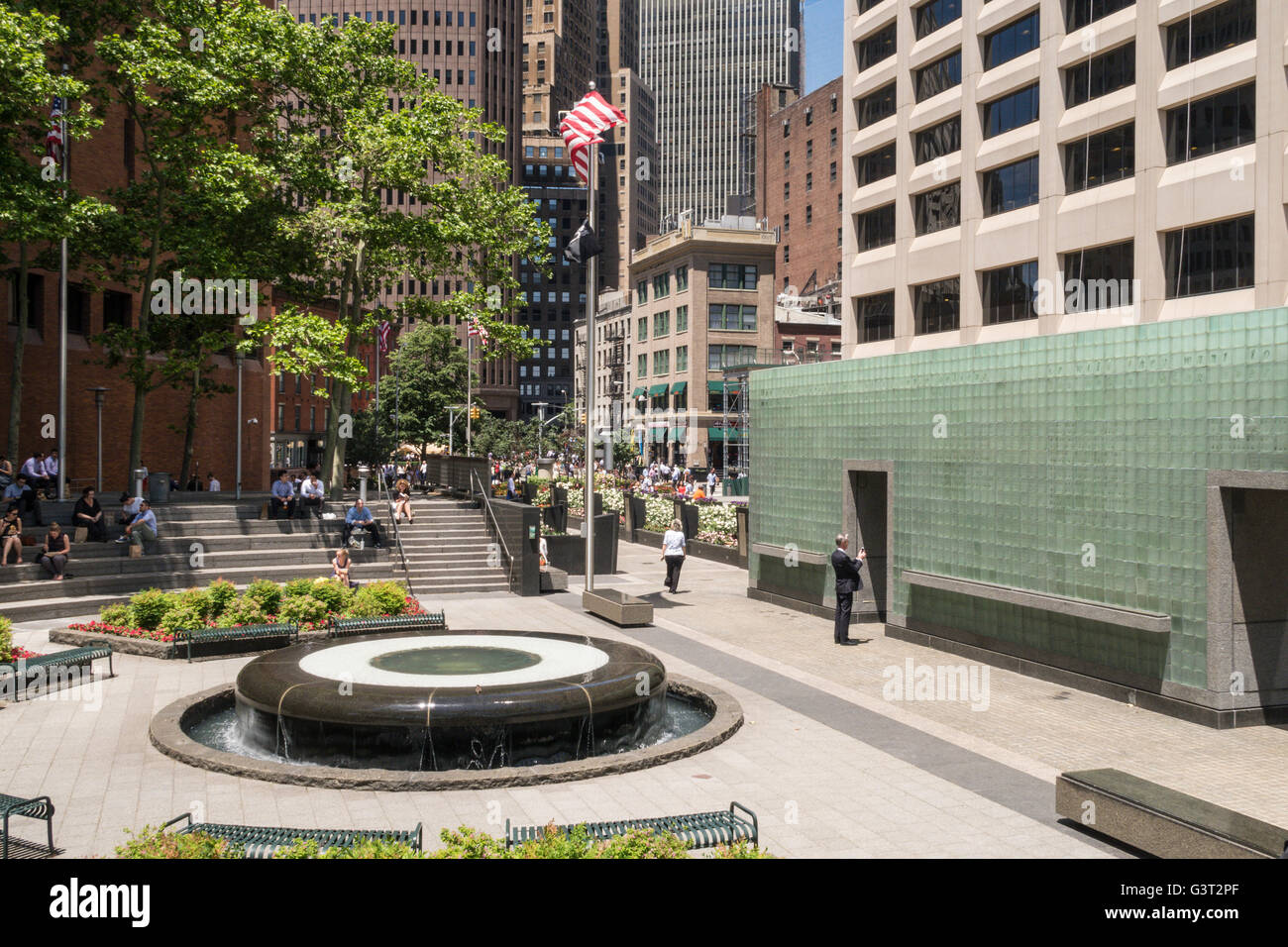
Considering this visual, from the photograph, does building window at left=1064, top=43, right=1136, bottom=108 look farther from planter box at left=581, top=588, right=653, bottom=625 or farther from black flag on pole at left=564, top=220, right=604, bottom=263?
planter box at left=581, top=588, right=653, bottom=625

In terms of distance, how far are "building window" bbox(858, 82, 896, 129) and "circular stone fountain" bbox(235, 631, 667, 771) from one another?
114 ft

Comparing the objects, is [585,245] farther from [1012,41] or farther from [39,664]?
[1012,41]

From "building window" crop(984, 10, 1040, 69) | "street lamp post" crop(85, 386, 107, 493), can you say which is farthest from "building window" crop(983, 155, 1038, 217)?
"street lamp post" crop(85, 386, 107, 493)

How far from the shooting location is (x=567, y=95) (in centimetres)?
17850

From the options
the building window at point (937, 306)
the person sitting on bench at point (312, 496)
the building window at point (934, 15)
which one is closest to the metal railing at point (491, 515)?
the person sitting on bench at point (312, 496)

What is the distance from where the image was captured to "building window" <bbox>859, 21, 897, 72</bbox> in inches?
1661

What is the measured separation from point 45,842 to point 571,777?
5006 mm

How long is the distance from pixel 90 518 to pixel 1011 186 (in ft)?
96.9

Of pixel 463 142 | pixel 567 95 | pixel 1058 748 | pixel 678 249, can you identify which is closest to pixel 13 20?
pixel 463 142

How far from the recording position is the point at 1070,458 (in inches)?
658

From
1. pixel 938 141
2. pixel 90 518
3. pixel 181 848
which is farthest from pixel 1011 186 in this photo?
pixel 181 848

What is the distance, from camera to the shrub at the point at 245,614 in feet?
62.4

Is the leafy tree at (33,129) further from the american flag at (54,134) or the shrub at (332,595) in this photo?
the shrub at (332,595)
